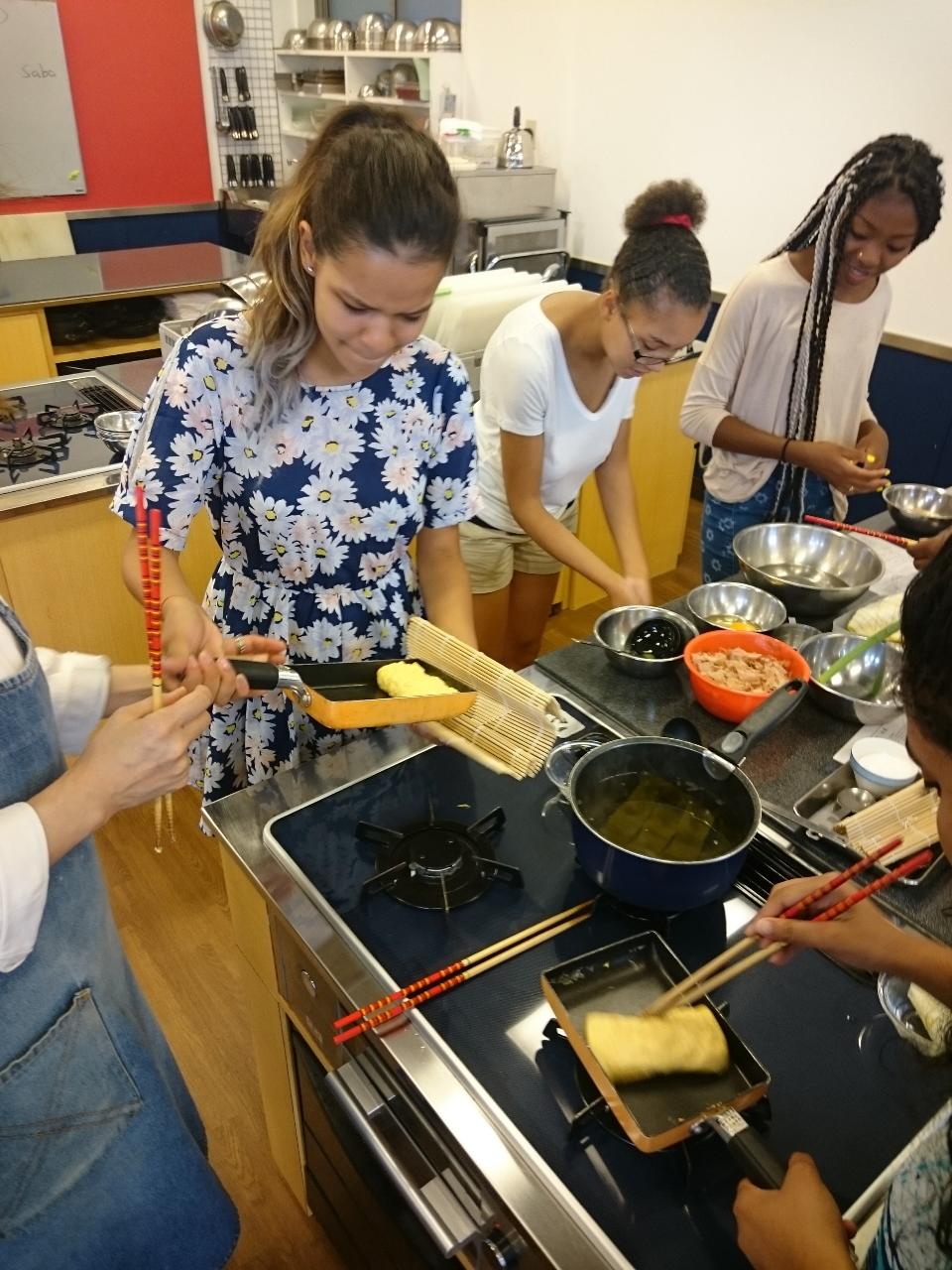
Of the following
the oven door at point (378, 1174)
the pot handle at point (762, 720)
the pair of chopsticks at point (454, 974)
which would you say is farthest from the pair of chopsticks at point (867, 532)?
the oven door at point (378, 1174)

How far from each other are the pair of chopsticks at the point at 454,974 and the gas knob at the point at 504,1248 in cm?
21

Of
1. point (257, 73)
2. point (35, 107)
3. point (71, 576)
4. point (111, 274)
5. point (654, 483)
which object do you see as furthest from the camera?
point (257, 73)

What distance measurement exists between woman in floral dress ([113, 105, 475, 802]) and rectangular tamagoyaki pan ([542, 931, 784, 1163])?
0.55m

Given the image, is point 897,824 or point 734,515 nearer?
point 897,824

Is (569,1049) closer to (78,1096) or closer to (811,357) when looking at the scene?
(78,1096)

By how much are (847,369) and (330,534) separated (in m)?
1.36

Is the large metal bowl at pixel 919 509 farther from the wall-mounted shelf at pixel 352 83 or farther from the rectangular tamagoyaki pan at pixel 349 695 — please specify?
the wall-mounted shelf at pixel 352 83

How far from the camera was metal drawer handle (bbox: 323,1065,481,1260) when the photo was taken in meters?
0.83

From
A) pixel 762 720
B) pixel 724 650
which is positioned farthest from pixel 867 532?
pixel 762 720

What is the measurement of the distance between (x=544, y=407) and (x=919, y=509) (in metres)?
0.87

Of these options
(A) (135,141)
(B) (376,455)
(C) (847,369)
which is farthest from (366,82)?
(B) (376,455)

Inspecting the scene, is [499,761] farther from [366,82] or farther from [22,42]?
[22,42]

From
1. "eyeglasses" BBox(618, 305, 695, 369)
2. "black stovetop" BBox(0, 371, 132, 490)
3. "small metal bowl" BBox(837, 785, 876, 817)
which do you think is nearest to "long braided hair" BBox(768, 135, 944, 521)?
"eyeglasses" BBox(618, 305, 695, 369)

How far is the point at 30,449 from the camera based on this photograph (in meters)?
2.38
